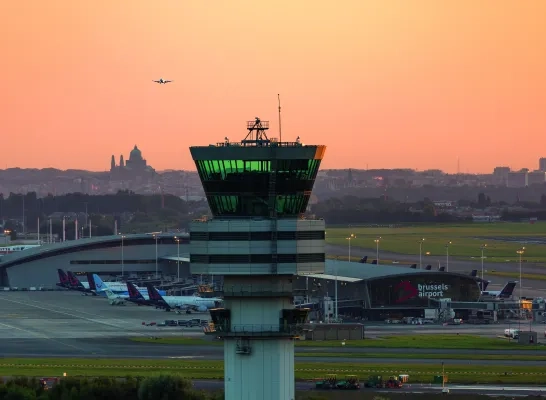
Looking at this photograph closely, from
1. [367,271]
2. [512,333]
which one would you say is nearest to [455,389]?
[512,333]

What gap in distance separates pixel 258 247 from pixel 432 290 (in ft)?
322

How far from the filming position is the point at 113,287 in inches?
6757

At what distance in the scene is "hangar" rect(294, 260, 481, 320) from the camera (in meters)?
142

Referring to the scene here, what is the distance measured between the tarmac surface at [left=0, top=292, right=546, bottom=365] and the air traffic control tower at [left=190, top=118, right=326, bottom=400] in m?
53.6

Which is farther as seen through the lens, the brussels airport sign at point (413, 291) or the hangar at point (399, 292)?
the brussels airport sign at point (413, 291)

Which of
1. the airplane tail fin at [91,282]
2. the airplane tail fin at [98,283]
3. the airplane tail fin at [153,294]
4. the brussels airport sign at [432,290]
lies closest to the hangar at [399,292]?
the brussels airport sign at [432,290]

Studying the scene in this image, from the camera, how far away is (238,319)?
1900 inches

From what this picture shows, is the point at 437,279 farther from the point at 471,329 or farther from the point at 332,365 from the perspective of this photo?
the point at 332,365

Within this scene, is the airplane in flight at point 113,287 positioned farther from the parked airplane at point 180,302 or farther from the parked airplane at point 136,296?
the parked airplane at point 180,302

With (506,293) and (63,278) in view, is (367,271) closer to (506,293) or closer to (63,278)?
(506,293)

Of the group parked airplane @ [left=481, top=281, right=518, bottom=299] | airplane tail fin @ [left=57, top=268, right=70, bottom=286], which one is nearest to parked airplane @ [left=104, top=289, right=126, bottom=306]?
airplane tail fin @ [left=57, top=268, right=70, bottom=286]

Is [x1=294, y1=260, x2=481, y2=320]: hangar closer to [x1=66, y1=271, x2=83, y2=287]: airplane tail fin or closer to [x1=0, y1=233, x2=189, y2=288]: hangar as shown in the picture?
[x1=66, y1=271, x2=83, y2=287]: airplane tail fin

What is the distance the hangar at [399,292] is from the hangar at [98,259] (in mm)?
48724

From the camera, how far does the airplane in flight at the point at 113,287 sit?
167875 millimetres
